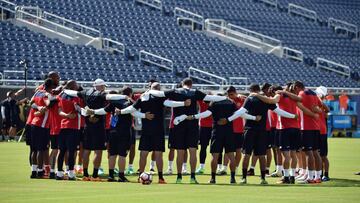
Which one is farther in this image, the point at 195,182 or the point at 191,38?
the point at 191,38

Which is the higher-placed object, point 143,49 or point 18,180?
point 143,49

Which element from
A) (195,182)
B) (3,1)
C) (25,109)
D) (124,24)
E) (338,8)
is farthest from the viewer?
(338,8)

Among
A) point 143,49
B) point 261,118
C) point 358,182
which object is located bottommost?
point 358,182

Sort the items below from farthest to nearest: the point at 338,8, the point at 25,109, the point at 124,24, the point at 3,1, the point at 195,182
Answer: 1. the point at 338,8
2. the point at 124,24
3. the point at 3,1
4. the point at 25,109
5. the point at 195,182

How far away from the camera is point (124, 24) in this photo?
2168 inches

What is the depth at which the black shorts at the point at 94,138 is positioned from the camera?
22.5 meters

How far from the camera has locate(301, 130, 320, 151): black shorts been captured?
23.0 meters

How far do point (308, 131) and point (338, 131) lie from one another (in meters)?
29.4

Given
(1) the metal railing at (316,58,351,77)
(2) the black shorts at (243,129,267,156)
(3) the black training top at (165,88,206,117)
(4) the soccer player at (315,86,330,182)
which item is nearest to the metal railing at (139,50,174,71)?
(1) the metal railing at (316,58,351,77)

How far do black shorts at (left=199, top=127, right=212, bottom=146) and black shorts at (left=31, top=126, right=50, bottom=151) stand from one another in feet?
14.9

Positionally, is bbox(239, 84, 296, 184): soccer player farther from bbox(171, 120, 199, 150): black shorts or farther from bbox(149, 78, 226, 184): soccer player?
bbox(171, 120, 199, 150): black shorts

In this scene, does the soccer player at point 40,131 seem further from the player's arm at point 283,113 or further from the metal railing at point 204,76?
the metal railing at point 204,76

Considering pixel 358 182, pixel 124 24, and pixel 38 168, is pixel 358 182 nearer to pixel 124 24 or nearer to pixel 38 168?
pixel 38 168

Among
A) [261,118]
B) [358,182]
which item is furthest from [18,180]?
[358,182]
